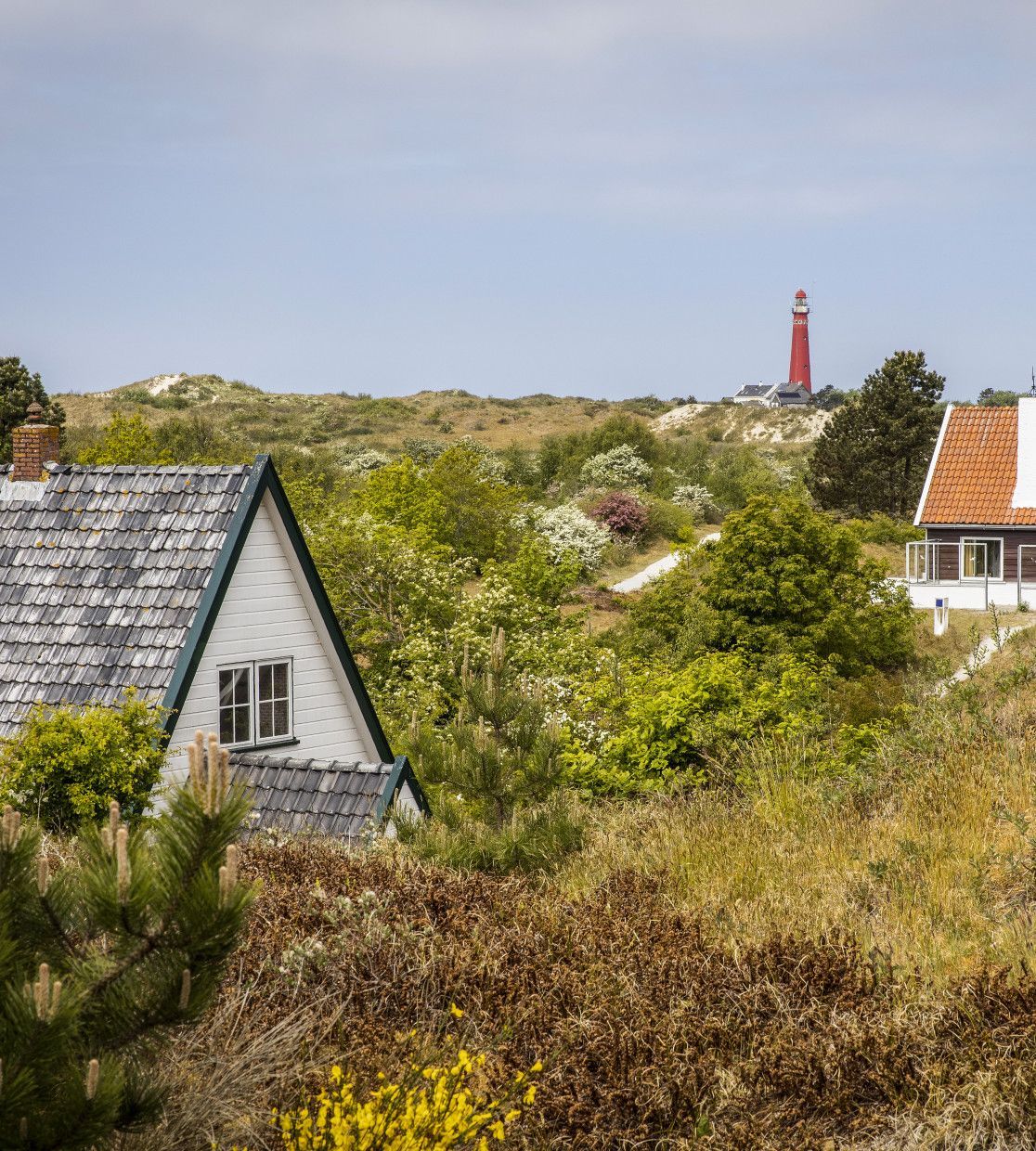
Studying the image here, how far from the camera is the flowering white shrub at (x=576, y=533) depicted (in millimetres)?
44812

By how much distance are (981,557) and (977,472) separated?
2777mm

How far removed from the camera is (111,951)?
3.53 m

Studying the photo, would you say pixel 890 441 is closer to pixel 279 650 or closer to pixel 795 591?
pixel 795 591

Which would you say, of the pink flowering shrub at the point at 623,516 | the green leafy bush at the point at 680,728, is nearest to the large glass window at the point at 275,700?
the green leafy bush at the point at 680,728

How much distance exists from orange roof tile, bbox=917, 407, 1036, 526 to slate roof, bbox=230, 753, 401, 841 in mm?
28853

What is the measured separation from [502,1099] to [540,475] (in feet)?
213

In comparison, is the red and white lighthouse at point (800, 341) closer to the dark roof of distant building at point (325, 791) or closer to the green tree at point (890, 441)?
the green tree at point (890, 441)

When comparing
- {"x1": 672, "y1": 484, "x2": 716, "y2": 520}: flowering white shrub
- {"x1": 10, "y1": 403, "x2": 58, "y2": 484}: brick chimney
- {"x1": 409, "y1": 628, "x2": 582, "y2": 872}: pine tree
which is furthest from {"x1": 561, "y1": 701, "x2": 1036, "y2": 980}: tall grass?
{"x1": 672, "y1": 484, "x2": 716, "y2": 520}: flowering white shrub

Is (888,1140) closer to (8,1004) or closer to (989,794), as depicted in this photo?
(8,1004)

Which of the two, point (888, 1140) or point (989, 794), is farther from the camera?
point (989, 794)

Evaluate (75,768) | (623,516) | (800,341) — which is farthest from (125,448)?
(800,341)

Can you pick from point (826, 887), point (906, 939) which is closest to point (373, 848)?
point (826, 887)

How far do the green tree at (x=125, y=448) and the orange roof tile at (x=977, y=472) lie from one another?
23.2m

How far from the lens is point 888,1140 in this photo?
4664mm
